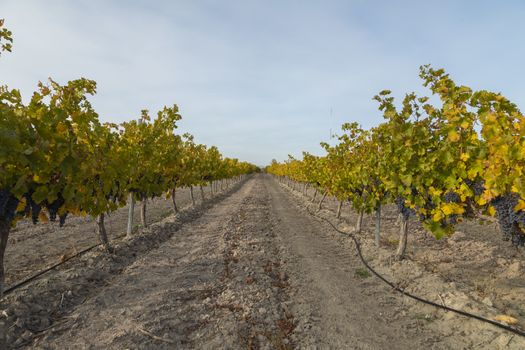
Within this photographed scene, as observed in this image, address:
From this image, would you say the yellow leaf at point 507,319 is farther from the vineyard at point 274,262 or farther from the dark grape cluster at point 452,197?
the dark grape cluster at point 452,197

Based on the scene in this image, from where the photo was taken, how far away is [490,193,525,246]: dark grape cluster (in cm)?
491

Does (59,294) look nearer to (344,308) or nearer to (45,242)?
(45,242)

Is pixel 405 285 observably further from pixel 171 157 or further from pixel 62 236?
pixel 62 236

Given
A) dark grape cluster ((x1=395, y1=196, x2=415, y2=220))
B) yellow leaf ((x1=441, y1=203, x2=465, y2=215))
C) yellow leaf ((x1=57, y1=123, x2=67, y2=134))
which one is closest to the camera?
yellow leaf ((x1=57, y1=123, x2=67, y2=134))

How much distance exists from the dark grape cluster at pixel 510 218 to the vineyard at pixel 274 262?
0.07 ft

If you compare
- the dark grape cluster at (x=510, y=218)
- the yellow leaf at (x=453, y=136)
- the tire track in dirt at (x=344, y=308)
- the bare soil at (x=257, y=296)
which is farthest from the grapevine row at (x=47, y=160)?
the dark grape cluster at (x=510, y=218)

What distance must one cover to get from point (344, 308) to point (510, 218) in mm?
2835

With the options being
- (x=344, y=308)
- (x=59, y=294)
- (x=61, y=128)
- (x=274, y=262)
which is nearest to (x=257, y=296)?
(x=344, y=308)

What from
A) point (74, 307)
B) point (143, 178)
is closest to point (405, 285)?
point (74, 307)

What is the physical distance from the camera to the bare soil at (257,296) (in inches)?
175

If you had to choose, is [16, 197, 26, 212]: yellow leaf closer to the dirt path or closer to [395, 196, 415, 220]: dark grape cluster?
the dirt path

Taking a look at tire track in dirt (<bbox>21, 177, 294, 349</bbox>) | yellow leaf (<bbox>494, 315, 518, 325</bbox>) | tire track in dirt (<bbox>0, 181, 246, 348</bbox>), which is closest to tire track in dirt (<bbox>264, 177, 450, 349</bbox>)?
tire track in dirt (<bbox>21, 177, 294, 349</bbox>)

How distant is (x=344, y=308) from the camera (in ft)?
17.7

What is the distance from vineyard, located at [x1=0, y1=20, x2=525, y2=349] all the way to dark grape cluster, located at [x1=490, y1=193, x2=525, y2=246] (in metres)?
0.02
